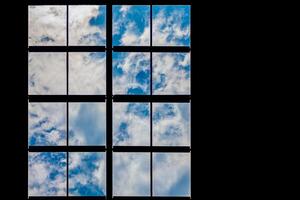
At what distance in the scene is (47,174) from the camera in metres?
5.74

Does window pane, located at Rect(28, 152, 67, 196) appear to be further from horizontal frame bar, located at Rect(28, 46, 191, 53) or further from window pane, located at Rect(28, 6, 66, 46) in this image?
window pane, located at Rect(28, 6, 66, 46)

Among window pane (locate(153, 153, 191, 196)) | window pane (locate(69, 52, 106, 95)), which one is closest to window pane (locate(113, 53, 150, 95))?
window pane (locate(69, 52, 106, 95))

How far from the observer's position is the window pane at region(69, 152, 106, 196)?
5.72 meters

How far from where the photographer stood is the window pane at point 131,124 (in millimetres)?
5762

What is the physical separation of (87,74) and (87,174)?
1258 mm

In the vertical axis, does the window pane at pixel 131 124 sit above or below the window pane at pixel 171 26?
below

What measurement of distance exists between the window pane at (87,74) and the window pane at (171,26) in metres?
0.77

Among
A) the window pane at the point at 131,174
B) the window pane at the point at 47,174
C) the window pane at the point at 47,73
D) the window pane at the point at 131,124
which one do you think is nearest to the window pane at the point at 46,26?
the window pane at the point at 47,73

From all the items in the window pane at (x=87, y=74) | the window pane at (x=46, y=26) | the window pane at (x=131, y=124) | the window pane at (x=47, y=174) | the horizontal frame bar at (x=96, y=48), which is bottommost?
the window pane at (x=47, y=174)
